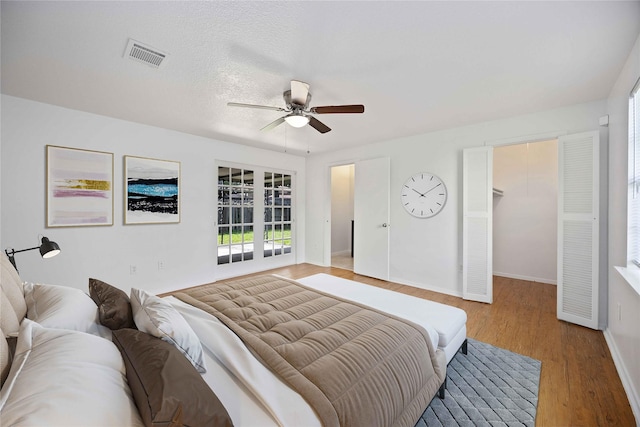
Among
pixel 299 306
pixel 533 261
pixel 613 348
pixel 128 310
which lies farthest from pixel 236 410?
pixel 533 261

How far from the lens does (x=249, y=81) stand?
7.85 feet

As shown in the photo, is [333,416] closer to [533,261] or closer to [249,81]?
[249,81]

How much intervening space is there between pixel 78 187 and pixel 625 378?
17.8 feet

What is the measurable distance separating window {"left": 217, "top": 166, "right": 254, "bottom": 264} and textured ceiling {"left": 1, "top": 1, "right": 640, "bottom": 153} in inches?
65.8

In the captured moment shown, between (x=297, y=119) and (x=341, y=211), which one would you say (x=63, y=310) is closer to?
(x=297, y=119)

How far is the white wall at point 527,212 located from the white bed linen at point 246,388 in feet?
16.5

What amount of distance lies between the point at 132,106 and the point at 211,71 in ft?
4.63

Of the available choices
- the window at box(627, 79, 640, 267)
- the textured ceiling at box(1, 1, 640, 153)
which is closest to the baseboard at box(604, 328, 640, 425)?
the window at box(627, 79, 640, 267)

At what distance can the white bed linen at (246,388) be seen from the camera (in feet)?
3.16

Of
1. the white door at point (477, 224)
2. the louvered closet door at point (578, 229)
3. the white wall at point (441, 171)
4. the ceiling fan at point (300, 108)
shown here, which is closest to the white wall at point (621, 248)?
the louvered closet door at point (578, 229)

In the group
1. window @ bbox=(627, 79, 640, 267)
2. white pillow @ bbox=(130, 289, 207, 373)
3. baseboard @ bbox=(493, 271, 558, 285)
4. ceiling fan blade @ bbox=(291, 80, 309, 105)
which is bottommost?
baseboard @ bbox=(493, 271, 558, 285)

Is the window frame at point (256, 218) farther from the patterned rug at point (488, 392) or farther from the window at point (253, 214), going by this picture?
the patterned rug at point (488, 392)

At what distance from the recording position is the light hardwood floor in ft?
5.37

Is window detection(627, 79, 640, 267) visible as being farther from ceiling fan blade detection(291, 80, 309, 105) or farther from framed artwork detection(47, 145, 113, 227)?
framed artwork detection(47, 145, 113, 227)
